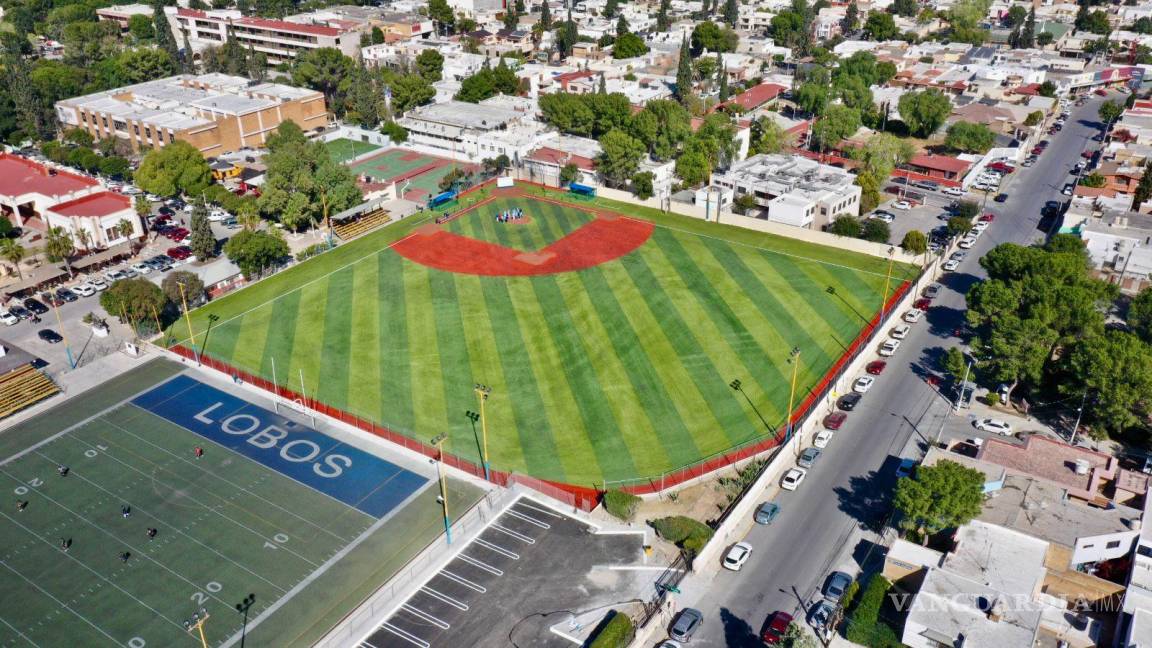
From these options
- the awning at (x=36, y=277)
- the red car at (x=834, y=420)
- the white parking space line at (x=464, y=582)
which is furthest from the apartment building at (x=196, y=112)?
the red car at (x=834, y=420)

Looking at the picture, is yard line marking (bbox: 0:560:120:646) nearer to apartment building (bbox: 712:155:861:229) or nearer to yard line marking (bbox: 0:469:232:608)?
yard line marking (bbox: 0:469:232:608)

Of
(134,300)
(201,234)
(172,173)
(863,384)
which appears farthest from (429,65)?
(863,384)

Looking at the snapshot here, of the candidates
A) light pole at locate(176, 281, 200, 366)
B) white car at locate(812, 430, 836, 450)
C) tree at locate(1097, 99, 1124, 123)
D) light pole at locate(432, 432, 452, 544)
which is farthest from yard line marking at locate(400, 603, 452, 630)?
tree at locate(1097, 99, 1124, 123)

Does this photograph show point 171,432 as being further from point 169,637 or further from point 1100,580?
point 1100,580

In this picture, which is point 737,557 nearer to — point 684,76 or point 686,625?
point 686,625

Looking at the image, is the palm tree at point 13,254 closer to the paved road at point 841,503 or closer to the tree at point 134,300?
the tree at point 134,300
